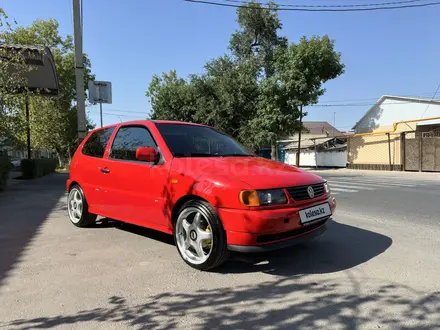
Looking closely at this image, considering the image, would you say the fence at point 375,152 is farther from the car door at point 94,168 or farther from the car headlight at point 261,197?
the car headlight at point 261,197

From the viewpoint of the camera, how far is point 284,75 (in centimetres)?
2344

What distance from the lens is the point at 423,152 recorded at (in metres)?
20.3

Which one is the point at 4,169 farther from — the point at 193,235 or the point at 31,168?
the point at 193,235

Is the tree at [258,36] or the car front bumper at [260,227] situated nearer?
the car front bumper at [260,227]

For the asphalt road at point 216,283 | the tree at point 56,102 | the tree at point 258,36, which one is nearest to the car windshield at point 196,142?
the asphalt road at point 216,283

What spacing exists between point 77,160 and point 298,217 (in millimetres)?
3840

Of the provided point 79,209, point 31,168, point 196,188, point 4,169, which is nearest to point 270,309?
point 196,188

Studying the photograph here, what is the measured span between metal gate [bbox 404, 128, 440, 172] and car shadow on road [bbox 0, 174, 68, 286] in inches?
782

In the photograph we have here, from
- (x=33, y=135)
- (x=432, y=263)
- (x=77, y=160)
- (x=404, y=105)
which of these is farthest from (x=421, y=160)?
(x=33, y=135)

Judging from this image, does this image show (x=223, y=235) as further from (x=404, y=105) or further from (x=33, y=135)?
(x=33, y=135)

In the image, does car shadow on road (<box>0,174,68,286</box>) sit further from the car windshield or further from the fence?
the fence

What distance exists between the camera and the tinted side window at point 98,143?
16.3ft

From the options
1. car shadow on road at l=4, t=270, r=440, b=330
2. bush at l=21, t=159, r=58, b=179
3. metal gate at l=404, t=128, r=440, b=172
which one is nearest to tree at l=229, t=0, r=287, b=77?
metal gate at l=404, t=128, r=440, b=172

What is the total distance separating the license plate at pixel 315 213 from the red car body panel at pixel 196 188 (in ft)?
0.18
